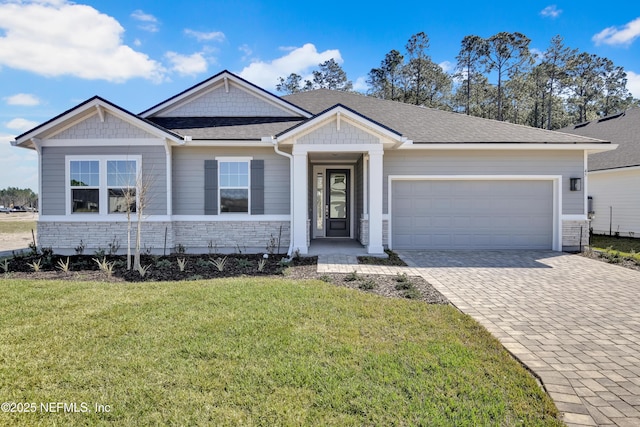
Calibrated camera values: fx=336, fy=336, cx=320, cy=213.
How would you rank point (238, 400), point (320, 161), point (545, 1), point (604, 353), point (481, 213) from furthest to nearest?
point (545, 1), point (320, 161), point (481, 213), point (604, 353), point (238, 400)

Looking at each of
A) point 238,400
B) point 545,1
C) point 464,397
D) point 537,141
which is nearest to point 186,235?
point 238,400

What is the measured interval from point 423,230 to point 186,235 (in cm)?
700

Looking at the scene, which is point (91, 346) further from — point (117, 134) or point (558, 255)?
point (558, 255)

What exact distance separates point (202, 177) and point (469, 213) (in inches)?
314

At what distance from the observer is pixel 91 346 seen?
348 cm

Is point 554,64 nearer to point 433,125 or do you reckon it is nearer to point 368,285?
point 433,125

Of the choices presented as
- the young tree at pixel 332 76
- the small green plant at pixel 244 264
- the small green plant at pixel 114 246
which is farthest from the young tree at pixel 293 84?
the small green plant at pixel 244 264

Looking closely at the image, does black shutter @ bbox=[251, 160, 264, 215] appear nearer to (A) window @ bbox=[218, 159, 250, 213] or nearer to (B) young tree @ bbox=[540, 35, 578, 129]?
(A) window @ bbox=[218, 159, 250, 213]

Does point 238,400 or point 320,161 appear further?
point 320,161

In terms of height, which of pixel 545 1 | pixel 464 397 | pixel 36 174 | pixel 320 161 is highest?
pixel 545 1

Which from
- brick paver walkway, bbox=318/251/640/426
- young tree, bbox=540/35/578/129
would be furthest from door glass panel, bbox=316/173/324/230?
young tree, bbox=540/35/578/129

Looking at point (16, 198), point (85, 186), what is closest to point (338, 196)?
point (85, 186)

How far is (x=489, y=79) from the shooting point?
32.0m

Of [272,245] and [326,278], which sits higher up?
[272,245]
